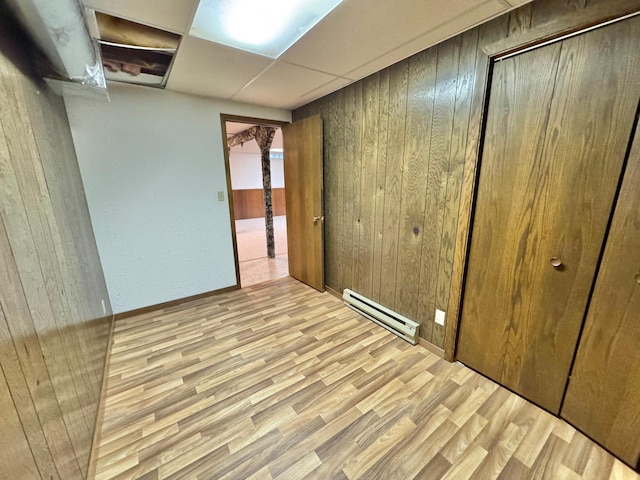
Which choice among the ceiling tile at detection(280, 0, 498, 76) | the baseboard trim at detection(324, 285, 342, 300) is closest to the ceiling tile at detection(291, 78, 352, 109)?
the ceiling tile at detection(280, 0, 498, 76)

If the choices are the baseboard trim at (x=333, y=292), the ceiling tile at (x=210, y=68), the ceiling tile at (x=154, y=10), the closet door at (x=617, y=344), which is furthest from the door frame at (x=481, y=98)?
the ceiling tile at (x=154, y=10)

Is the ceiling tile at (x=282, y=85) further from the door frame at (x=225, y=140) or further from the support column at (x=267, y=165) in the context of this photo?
the support column at (x=267, y=165)

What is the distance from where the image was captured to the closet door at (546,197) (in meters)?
1.13

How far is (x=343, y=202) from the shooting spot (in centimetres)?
271

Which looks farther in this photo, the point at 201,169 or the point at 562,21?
the point at 201,169

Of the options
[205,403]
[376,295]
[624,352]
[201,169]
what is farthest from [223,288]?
[624,352]

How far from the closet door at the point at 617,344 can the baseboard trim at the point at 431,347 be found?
2.48 feet

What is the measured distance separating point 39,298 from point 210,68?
1.86 meters

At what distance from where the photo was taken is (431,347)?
2004 millimetres

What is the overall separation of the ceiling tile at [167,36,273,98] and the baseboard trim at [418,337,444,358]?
247cm

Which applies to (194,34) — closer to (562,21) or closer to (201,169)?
(201,169)

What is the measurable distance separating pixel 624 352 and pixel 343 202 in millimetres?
2141

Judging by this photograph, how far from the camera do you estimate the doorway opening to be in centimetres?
398

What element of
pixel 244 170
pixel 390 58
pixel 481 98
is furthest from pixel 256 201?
pixel 481 98
